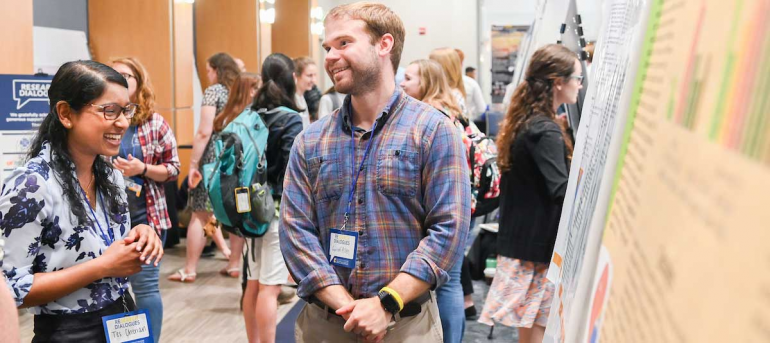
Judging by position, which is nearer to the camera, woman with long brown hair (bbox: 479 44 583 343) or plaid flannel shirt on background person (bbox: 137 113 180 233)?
woman with long brown hair (bbox: 479 44 583 343)

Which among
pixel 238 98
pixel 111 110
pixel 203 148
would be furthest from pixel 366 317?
pixel 203 148

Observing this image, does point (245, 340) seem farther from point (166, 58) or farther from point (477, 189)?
point (166, 58)

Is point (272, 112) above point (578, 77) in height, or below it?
below

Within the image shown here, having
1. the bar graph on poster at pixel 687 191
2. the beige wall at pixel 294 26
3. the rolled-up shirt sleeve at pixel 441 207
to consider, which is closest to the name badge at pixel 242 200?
the rolled-up shirt sleeve at pixel 441 207

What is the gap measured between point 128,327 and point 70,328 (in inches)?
6.5

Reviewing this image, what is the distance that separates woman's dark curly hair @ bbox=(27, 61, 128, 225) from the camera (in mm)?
1854

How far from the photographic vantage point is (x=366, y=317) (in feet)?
5.71

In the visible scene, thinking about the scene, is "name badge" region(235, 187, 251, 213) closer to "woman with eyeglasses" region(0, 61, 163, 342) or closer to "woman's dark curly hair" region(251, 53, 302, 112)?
"woman's dark curly hair" region(251, 53, 302, 112)

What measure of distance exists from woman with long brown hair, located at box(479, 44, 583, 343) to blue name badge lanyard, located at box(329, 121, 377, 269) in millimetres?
1060

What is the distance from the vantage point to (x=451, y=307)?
3.06 metres

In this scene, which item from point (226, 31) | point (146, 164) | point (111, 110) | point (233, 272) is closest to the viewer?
point (111, 110)

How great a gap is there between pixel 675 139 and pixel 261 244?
3.27 metres

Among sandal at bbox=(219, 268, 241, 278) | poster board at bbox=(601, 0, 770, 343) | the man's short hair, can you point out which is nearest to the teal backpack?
the man's short hair

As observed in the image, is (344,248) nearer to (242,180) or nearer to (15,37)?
(242,180)
